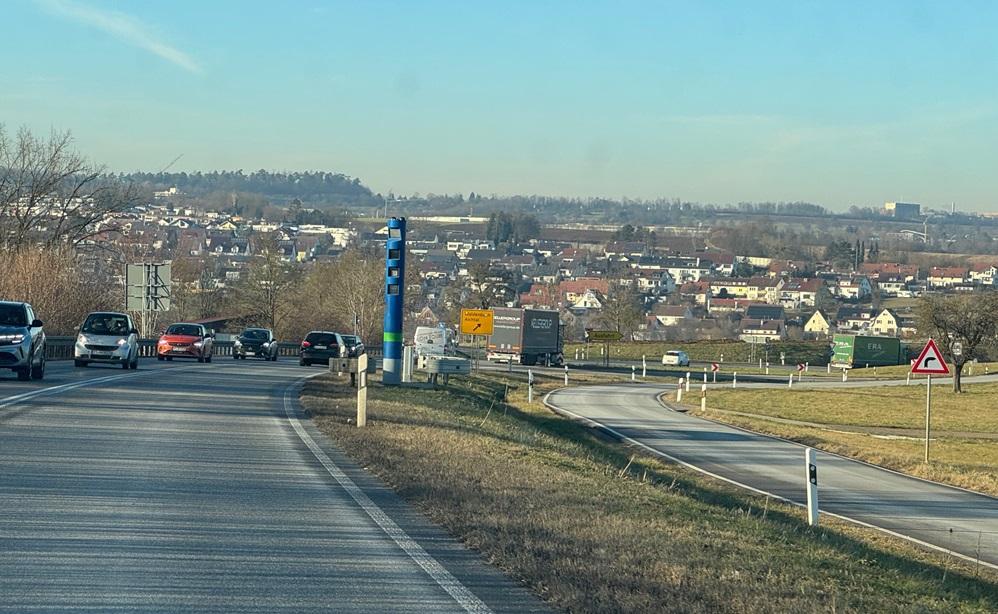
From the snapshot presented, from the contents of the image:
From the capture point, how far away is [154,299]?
56438mm

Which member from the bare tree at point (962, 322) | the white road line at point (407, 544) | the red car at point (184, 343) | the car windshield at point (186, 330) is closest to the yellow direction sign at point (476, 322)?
the red car at point (184, 343)

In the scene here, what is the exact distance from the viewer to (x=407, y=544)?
10.0 meters

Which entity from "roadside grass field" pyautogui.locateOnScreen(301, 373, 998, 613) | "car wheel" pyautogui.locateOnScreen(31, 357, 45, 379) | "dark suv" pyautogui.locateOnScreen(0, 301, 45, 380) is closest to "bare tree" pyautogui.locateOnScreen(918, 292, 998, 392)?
"roadside grass field" pyautogui.locateOnScreen(301, 373, 998, 613)

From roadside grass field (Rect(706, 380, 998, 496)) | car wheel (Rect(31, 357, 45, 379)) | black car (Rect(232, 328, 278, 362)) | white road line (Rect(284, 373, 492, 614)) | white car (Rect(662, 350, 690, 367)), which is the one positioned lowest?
white car (Rect(662, 350, 690, 367))

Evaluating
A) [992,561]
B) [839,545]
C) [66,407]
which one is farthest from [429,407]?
[839,545]

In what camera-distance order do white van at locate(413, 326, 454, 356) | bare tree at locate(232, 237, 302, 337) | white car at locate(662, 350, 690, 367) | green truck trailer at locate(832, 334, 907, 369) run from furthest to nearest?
green truck trailer at locate(832, 334, 907, 369) → white car at locate(662, 350, 690, 367) → bare tree at locate(232, 237, 302, 337) → white van at locate(413, 326, 454, 356)

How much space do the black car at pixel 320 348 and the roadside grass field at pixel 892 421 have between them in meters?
15.5

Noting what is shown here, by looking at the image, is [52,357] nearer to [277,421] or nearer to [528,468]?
[277,421]

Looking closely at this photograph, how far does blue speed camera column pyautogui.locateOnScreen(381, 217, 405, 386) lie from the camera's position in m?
33.9

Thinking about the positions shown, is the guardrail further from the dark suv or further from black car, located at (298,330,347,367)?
the dark suv

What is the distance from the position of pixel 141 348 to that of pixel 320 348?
973 centimetres

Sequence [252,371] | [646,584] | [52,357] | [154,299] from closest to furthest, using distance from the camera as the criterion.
A: 1. [646,584]
2. [252,371]
3. [52,357]
4. [154,299]

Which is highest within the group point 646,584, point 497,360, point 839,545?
point 646,584

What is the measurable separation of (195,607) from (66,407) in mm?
14256
